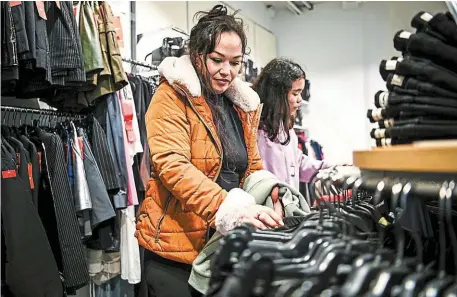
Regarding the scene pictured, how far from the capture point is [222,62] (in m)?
1.54

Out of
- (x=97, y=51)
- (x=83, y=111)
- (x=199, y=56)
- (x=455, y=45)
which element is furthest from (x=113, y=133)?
(x=455, y=45)

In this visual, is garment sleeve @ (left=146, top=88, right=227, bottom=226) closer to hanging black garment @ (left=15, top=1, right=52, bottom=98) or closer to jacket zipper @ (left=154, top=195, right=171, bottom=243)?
jacket zipper @ (left=154, top=195, right=171, bottom=243)

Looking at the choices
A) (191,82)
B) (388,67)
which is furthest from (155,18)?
(388,67)

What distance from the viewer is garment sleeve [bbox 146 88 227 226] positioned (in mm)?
1279

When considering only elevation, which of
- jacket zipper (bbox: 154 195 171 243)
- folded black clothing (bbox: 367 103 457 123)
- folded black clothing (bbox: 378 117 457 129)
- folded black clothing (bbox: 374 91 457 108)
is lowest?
jacket zipper (bbox: 154 195 171 243)

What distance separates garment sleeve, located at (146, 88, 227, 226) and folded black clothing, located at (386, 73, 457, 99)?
53 cm

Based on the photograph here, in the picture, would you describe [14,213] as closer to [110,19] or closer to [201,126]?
[201,126]

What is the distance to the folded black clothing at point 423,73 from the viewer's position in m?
0.82

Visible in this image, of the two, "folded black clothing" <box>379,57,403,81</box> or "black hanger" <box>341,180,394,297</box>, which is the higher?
"folded black clothing" <box>379,57,403,81</box>

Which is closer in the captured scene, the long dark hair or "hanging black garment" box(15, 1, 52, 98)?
the long dark hair

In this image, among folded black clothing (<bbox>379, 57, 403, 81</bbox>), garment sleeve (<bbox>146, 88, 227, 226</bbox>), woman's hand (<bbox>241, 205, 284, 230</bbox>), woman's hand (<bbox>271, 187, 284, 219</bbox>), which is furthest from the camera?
woman's hand (<bbox>271, 187, 284, 219</bbox>)

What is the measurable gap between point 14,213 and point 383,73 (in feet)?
4.62

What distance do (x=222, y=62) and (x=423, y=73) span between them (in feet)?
2.57

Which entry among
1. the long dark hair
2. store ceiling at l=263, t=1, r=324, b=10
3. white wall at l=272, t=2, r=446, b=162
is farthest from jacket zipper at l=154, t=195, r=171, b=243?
store ceiling at l=263, t=1, r=324, b=10
